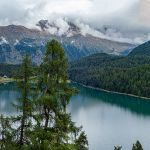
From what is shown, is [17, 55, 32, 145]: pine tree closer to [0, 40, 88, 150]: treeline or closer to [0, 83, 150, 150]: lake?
[0, 40, 88, 150]: treeline

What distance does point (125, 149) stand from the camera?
98.3 metres

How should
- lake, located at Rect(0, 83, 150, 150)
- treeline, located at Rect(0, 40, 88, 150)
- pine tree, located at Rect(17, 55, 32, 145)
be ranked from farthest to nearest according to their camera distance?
lake, located at Rect(0, 83, 150, 150) < pine tree, located at Rect(17, 55, 32, 145) < treeline, located at Rect(0, 40, 88, 150)

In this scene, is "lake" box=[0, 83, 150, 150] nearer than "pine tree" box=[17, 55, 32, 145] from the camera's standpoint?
No

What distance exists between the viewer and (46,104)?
61.6 feet

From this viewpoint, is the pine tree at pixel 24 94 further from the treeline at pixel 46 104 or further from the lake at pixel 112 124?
the lake at pixel 112 124

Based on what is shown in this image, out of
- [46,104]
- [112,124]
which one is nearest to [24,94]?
[46,104]

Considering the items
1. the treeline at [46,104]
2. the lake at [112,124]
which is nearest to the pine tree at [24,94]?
the treeline at [46,104]

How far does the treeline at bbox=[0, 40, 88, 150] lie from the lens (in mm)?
18562

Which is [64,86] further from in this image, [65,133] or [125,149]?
[125,149]

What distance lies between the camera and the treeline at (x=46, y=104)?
18.6 metres

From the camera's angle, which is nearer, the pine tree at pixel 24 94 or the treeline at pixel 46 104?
the treeline at pixel 46 104

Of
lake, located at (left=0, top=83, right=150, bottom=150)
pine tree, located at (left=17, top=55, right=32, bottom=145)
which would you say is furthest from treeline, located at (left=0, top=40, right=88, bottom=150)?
lake, located at (left=0, top=83, right=150, bottom=150)

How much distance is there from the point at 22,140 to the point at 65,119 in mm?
2563

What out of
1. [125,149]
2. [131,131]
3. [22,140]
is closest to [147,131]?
[131,131]
